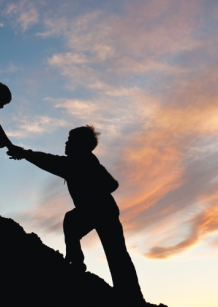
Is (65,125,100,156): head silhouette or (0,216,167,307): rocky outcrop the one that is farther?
(65,125,100,156): head silhouette

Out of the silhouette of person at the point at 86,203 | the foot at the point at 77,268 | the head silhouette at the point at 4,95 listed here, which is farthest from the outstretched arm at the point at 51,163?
the foot at the point at 77,268

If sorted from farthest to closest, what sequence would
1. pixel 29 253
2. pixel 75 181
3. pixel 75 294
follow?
pixel 75 181 → pixel 29 253 → pixel 75 294

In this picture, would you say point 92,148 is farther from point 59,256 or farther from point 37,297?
point 37,297

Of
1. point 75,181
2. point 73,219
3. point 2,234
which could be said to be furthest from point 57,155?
point 2,234

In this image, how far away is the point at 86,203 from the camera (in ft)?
19.0

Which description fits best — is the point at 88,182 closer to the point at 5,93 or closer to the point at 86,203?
the point at 86,203

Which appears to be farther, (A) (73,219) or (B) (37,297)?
(A) (73,219)

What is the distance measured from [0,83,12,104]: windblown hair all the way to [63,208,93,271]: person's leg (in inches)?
109

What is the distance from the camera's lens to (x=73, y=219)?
5.90 m

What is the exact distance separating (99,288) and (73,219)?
131 centimetres

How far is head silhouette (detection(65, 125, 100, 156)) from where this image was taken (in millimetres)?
6098

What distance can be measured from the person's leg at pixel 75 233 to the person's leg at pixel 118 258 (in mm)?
301

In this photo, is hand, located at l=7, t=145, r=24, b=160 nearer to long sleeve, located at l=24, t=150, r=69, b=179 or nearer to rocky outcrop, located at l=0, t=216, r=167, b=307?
long sleeve, located at l=24, t=150, r=69, b=179

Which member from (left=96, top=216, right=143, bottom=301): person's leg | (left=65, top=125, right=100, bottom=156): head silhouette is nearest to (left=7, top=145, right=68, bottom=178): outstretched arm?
(left=65, top=125, right=100, bottom=156): head silhouette
